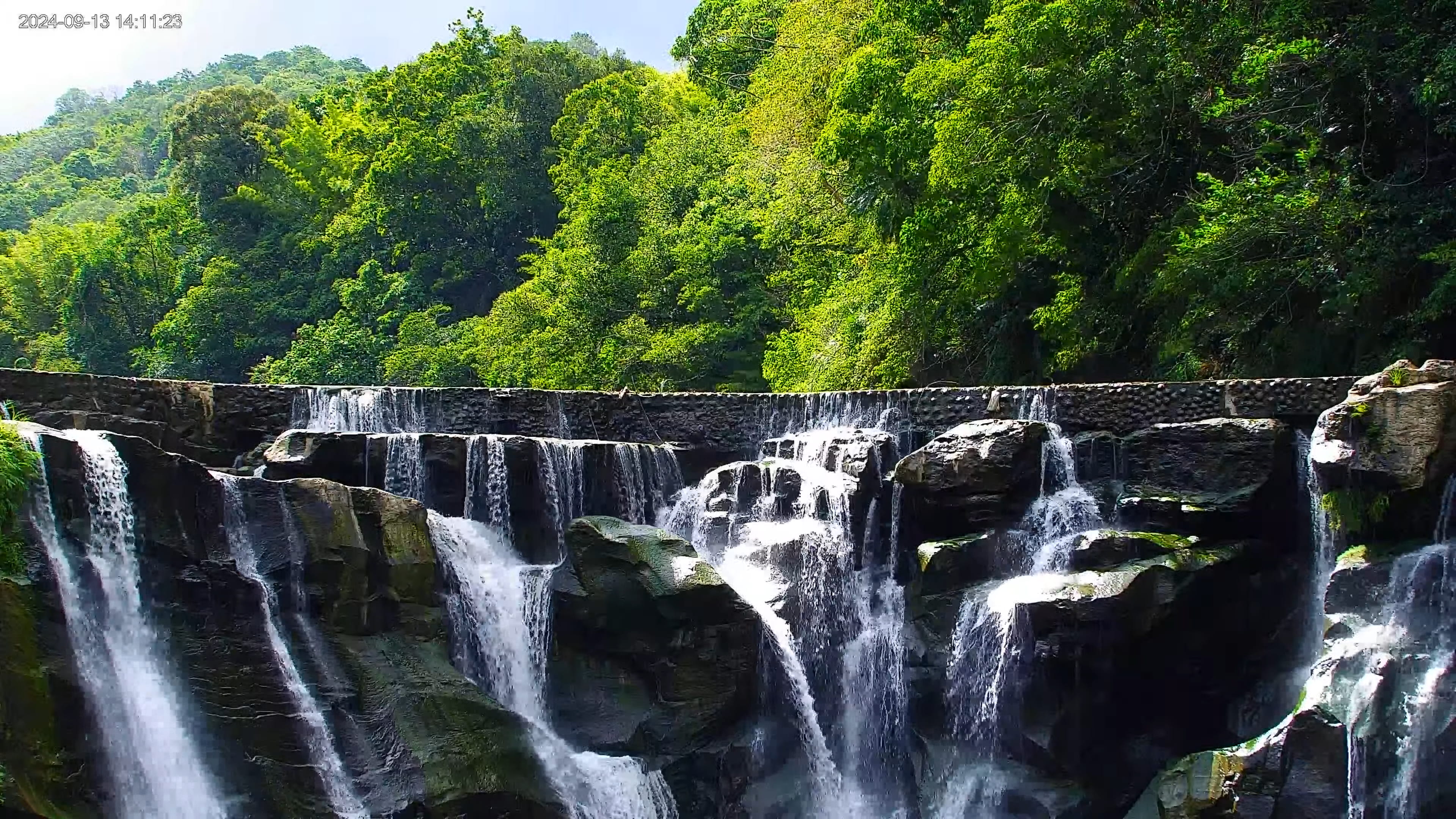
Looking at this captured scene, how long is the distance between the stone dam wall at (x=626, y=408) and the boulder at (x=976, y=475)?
1.70 metres

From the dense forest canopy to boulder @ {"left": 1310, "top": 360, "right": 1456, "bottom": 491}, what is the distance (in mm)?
3331

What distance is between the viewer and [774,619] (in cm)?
1616

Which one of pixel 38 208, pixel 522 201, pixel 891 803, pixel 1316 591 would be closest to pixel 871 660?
pixel 891 803

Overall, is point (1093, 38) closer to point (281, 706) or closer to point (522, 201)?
point (281, 706)

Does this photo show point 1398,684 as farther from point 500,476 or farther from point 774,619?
point 500,476

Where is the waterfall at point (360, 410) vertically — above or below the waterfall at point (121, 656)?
above

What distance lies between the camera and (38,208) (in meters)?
75.6

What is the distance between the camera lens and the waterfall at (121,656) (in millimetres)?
12492

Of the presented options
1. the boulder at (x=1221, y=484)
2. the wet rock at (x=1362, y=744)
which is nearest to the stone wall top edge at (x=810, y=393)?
the boulder at (x=1221, y=484)

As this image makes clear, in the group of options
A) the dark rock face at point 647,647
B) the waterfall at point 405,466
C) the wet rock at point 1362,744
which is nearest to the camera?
the wet rock at point 1362,744

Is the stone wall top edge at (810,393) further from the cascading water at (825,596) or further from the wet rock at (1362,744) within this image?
the wet rock at (1362,744)

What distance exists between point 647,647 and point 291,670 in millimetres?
4156

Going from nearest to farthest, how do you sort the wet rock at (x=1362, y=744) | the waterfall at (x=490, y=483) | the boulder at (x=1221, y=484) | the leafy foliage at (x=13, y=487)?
the wet rock at (x=1362, y=744) < the leafy foliage at (x=13, y=487) < the boulder at (x=1221, y=484) < the waterfall at (x=490, y=483)

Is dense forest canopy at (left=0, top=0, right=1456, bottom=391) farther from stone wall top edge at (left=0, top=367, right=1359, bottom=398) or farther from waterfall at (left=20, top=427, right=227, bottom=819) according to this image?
waterfall at (left=20, top=427, right=227, bottom=819)
